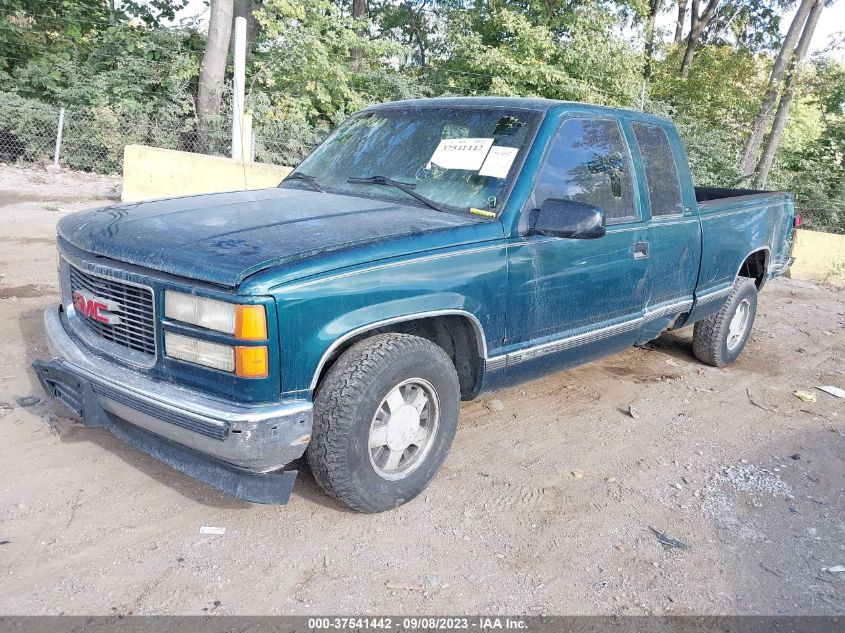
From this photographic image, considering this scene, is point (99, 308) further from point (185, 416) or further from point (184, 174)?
point (184, 174)

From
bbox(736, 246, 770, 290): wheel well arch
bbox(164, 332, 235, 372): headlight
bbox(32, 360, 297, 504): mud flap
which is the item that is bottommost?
bbox(32, 360, 297, 504): mud flap

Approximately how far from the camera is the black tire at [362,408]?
2.91 meters

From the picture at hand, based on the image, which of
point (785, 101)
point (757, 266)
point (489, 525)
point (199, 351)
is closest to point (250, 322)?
point (199, 351)

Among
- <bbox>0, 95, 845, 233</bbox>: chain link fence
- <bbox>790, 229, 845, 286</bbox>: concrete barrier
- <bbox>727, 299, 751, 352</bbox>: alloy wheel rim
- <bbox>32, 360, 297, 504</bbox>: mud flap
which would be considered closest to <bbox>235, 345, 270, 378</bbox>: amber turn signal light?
<bbox>32, 360, 297, 504</bbox>: mud flap

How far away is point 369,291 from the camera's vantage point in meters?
2.93

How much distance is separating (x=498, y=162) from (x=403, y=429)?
4.77 feet

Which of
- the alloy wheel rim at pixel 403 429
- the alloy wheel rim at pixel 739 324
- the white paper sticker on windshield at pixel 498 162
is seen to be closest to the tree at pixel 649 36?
the alloy wheel rim at pixel 739 324

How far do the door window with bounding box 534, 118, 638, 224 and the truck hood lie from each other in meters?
0.62

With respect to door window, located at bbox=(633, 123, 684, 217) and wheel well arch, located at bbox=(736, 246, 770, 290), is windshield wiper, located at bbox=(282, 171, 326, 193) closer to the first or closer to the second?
door window, located at bbox=(633, 123, 684, 217)

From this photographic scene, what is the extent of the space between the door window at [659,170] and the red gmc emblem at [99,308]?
313 centimetres

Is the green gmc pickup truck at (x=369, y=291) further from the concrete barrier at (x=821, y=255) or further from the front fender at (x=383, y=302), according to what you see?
the concrete barrier at (x=821, y=255)

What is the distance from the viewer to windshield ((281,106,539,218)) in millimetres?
3676

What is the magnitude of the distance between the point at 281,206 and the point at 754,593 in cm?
273

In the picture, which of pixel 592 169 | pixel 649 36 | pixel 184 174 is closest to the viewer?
pixel 592 169
